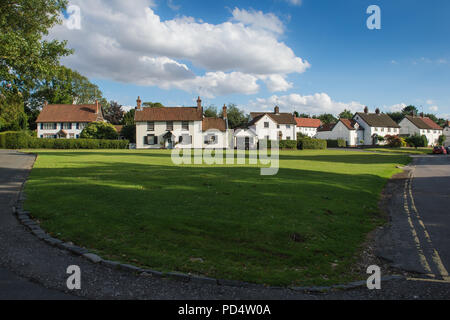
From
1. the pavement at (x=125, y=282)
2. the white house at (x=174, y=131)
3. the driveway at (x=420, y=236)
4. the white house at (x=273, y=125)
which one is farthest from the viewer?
the white house at (x=273, y=125)

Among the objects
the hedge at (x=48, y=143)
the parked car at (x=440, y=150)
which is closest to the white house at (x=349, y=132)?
the parked car at (x=440, y=150)

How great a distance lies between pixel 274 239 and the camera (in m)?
7.45

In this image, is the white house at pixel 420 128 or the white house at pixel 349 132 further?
the white house at pixel 420 128

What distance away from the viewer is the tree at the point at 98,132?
6097 centimetres

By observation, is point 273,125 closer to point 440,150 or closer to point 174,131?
point 174,131

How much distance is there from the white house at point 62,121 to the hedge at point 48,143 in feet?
76.2

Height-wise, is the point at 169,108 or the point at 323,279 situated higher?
the point at 169,108

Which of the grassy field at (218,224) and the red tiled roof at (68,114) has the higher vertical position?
the red tiled roof at (68,114)

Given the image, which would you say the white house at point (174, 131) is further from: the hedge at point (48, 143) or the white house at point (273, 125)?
the white house at point (273, 125)

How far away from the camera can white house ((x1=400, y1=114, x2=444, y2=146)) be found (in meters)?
94.1

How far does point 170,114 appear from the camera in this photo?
65.2 meters
